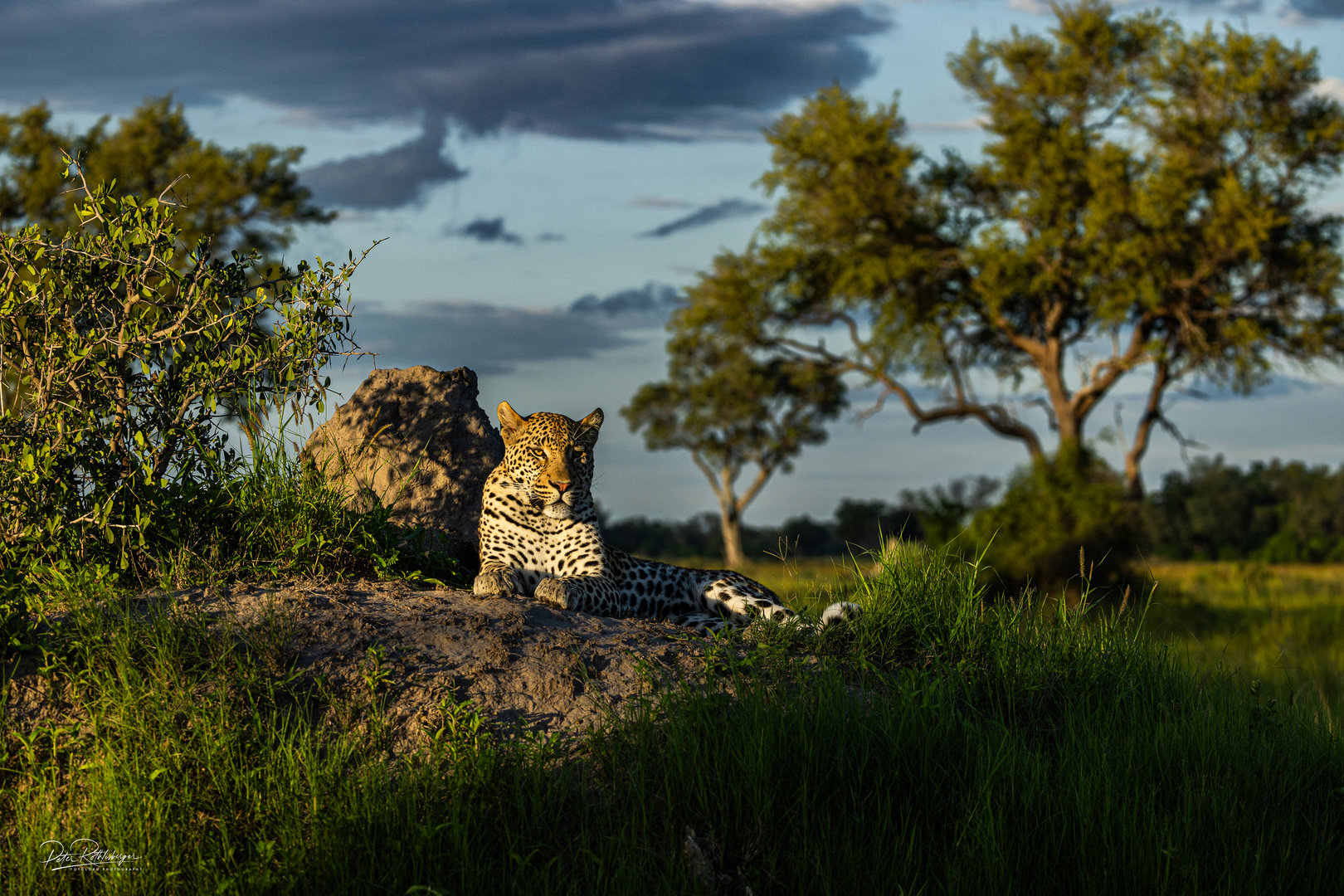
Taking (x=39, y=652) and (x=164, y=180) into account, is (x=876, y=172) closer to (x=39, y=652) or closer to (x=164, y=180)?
(x=164, y=180)

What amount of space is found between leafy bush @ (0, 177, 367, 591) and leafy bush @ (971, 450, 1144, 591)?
1472 centimetres

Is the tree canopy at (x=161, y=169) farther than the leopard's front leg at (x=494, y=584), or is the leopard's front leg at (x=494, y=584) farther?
the tree canopy at (x=161, y=169)

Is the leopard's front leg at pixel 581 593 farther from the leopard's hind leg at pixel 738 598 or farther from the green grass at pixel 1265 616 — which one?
the green grass at pixel 1265 616

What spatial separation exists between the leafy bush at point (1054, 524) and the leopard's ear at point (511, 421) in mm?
13690

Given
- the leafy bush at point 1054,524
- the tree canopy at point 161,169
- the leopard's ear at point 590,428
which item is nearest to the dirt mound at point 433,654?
the leopard's ear at point 590,428

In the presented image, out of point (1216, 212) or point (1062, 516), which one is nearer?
point (1062, 516)

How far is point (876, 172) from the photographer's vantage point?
104ft

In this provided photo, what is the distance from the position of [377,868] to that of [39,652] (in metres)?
2.45

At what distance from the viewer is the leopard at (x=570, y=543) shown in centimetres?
700

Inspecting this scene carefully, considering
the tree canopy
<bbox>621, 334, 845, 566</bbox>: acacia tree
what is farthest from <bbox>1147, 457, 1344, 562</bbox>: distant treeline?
the tree canopy

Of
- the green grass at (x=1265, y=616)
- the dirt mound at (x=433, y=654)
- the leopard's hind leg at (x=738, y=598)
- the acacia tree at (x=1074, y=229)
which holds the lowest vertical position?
the green grass at (x=1265, y=616)

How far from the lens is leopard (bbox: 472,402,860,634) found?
700 cm

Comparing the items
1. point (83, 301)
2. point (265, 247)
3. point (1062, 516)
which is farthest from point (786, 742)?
point (265, 247)

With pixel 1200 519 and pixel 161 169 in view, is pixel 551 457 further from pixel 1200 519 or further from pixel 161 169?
pixel 1200 519
